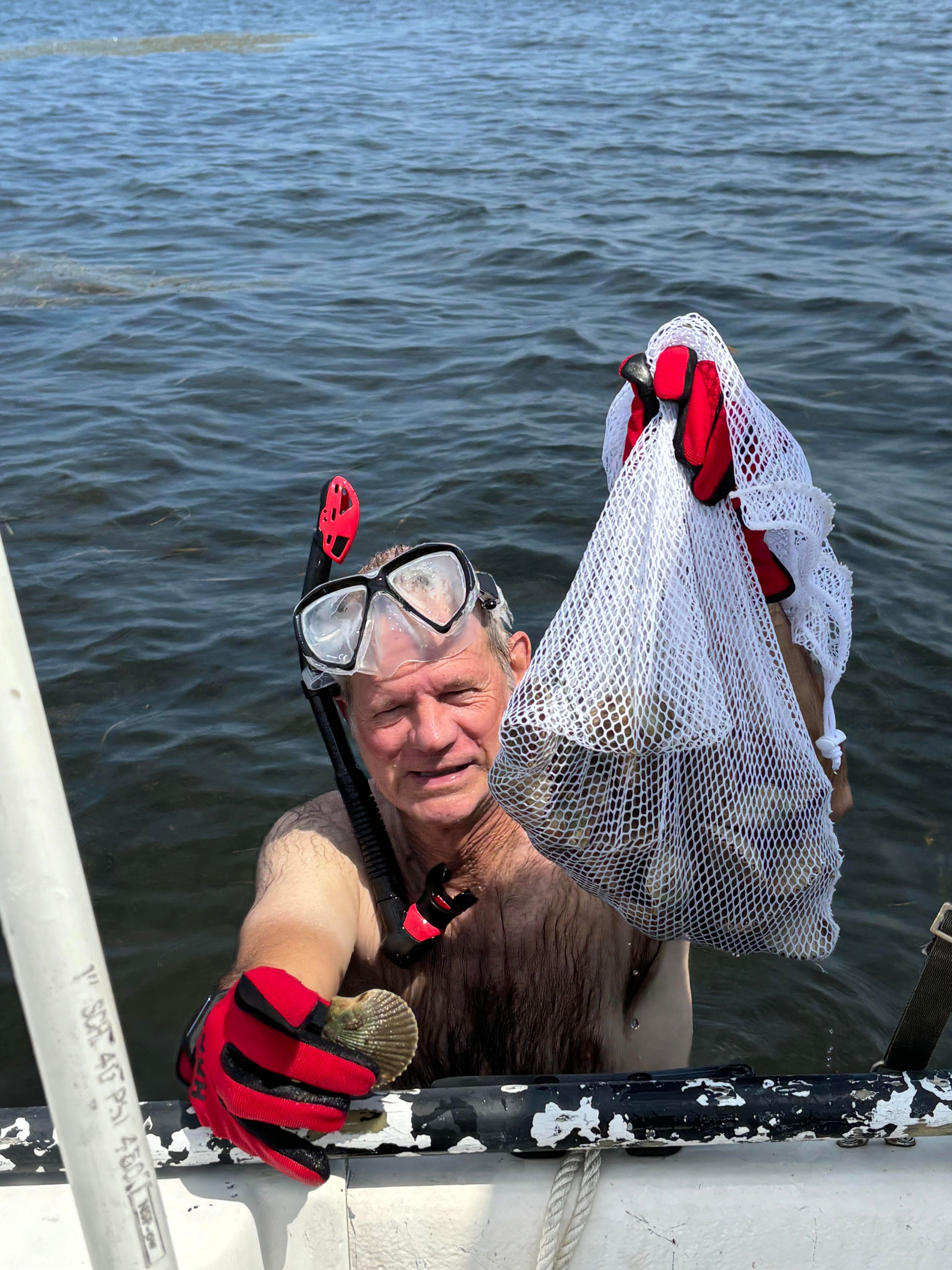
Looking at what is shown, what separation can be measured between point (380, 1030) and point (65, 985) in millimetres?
1088

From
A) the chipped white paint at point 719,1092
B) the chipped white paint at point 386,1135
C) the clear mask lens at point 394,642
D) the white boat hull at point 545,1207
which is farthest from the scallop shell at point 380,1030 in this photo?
the clear mask lens at point 394,642

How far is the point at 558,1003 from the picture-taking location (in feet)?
8.28

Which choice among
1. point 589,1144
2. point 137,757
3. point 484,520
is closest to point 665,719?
point 589,1144

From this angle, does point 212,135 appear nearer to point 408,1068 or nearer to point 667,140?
point 667,140

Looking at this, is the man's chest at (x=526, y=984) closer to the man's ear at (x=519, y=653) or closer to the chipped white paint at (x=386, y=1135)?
the man's ear at (x=519, y=653)

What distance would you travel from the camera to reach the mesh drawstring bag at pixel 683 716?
5.90ft

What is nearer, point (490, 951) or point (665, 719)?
point (665, 719)

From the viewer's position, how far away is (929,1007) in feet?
6.33

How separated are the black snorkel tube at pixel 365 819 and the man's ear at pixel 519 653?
15.9 inches

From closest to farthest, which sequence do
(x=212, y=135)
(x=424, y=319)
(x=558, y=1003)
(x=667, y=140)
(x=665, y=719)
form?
1. (x=665, y=719)
2. (x=558, y=1003)
3. (x=424, y=319)
4. (x=667, y=140)
5. (x=212, y=135)

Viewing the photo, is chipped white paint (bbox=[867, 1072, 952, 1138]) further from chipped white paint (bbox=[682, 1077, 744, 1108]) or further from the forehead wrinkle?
the forehead wrinkle

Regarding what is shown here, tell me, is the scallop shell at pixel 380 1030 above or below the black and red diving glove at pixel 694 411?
below

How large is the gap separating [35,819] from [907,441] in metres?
5.85

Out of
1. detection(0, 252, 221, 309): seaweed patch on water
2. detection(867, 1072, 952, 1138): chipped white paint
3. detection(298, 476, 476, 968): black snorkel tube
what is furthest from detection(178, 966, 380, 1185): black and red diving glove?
detection(0, 252, 221, 309): seaweed patch on water
